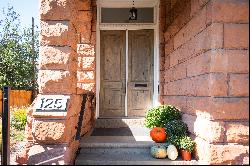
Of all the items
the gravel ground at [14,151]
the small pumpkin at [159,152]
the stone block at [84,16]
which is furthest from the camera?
the stone block at [84,16]

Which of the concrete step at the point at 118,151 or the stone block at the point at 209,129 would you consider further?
the concrete step at the point at 118,151

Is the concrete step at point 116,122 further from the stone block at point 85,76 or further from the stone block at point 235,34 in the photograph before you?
the stone block at point 235,34

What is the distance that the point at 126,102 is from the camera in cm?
770

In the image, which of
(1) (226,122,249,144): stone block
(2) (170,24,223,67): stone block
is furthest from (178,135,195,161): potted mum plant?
(2) (170,24,223,67): stone block

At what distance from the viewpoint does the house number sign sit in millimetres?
4125

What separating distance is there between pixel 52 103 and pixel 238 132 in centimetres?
263

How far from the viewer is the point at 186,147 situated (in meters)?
4.43

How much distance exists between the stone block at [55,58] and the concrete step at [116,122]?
9.87 feet

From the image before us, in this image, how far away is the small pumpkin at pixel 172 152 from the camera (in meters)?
4.38

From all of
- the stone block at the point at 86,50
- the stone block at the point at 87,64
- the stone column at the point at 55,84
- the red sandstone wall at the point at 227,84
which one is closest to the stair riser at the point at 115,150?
the stone column at the point at 55,84

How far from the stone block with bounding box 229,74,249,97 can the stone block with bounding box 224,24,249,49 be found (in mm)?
404

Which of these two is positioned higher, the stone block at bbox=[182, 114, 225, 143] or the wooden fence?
the stone block at bbox=[182, 114, 225, 143]

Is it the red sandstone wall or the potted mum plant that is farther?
the potted mum plant

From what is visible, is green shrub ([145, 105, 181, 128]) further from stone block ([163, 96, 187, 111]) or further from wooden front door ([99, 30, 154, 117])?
wooden front door ([99, 30, 154, 117])
